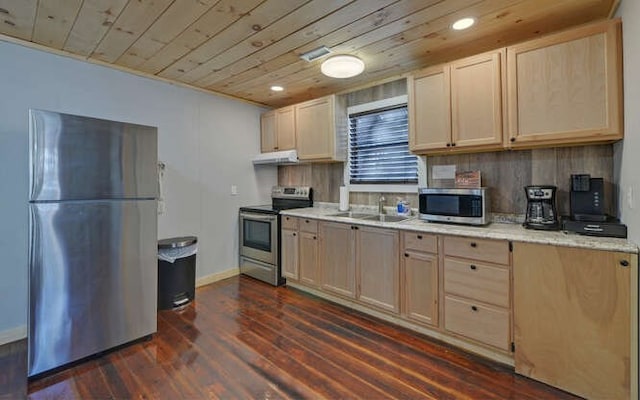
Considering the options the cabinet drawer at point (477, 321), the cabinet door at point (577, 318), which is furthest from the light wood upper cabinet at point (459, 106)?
the cabinet drawer at point (477, 321)

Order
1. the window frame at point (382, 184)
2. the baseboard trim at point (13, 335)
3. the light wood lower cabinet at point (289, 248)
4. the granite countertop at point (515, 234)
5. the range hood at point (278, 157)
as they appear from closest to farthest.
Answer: the granite countertop at point (515, 234), the baseboard trim at point (13, 335), the window frame at point (382, 184), the light wood lower cabinet at point (289, 248), the range hood at point (278, 157)

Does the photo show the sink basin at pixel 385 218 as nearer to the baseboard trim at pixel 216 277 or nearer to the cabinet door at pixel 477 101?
the cabinet door at pixel 477 101

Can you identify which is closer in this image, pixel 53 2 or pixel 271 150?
pixel 53 2

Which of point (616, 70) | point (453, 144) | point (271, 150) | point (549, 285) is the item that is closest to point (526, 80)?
point (616, 70)

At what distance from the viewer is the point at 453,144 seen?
2.53 m

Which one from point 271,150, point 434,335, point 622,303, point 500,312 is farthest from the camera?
point 271,150

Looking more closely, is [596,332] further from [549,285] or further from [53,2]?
[53,2]

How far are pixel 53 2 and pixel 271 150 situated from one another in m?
2.61

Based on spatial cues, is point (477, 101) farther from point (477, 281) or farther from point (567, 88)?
point (477, 281)

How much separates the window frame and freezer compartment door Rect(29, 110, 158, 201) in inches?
84.4

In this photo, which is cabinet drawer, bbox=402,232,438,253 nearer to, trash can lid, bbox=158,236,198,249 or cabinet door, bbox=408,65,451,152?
cabinet door, bbox=408,65,451,152

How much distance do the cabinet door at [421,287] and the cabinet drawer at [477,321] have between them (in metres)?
0.12

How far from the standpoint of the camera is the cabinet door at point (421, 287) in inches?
93.9

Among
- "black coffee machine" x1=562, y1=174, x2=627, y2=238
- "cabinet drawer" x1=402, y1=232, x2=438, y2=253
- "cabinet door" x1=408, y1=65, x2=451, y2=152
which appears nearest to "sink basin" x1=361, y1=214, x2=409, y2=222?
"cabinet drawer" x1=402, y1=232, x2=438, y2=253
